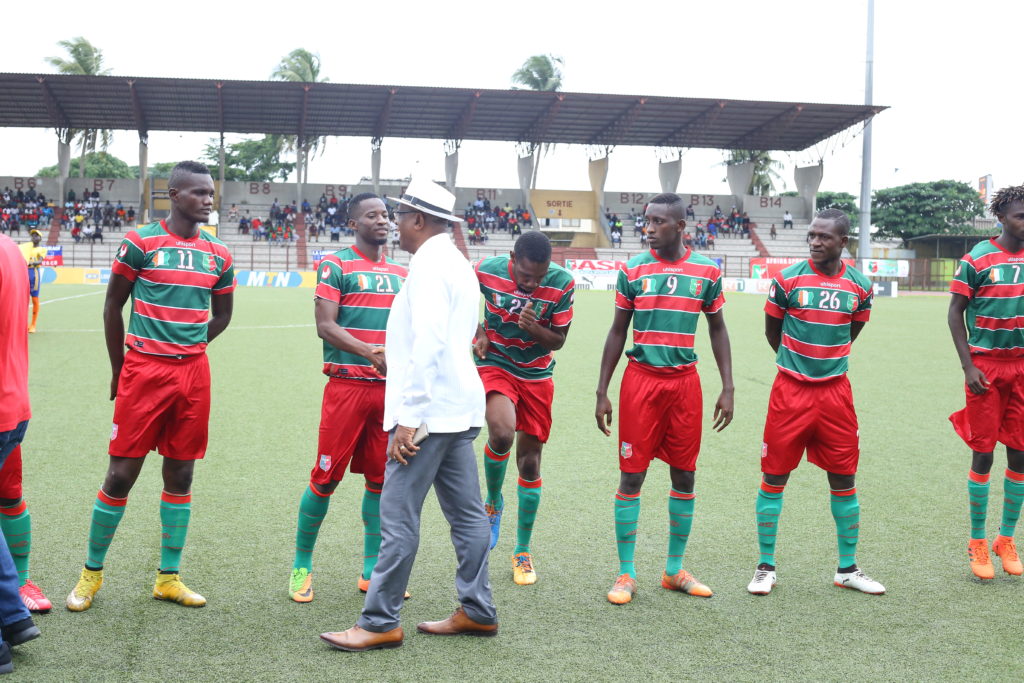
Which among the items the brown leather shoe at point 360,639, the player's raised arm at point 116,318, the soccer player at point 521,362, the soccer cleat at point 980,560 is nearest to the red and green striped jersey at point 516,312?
the soccer player at point 521,362

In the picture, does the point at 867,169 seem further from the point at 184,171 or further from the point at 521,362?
the point at 184,171

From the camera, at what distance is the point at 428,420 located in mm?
3945

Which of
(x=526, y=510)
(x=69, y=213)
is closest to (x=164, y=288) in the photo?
(x=526, y=510)

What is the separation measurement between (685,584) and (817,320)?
1663mm

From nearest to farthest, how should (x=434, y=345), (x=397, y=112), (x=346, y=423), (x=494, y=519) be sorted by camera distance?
1. (x=434, y=345)
2. (x=346, y=423)
3. (x=494, y=519)
4. (x=397, y=112)

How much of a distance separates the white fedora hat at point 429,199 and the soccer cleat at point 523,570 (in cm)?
210

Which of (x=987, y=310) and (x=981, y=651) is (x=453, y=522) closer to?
(x=981, y=651)

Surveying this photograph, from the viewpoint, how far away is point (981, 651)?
3.99 meters

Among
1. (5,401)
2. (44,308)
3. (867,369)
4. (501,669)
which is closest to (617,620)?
(501,669)

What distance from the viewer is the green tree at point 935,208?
219 ft

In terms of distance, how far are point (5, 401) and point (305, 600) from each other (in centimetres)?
177

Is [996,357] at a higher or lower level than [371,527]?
higher

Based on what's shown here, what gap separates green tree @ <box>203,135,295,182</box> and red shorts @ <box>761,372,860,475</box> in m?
66.7

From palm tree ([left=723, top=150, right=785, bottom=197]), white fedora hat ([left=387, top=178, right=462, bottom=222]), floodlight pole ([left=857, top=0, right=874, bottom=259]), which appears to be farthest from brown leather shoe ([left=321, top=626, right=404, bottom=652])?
palm tree ([left=723, top=150, right=785, bottom=197])
